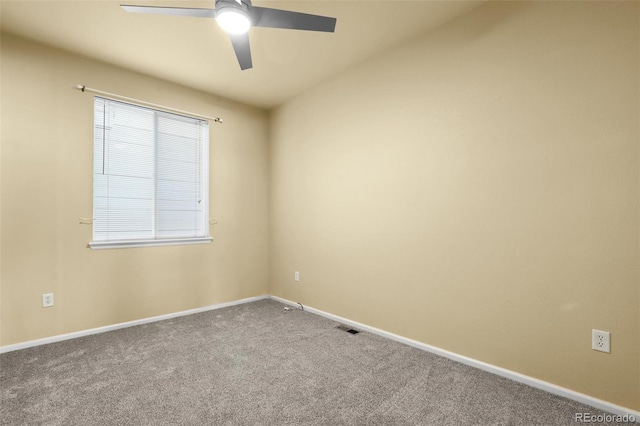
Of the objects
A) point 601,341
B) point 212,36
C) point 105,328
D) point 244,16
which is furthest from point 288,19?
point 105,328

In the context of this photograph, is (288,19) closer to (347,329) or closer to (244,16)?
(244,16)

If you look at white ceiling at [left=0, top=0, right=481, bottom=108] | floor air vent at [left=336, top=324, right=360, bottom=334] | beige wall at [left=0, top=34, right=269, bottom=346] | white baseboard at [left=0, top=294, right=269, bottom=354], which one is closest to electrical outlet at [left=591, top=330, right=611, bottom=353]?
floor air vent at [left=336, top=324, right=360, bottom=334]

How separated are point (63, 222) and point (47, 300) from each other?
26.6 inches

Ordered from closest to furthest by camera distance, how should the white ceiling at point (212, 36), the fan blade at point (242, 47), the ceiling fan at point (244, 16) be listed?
1. the ceiling fan at point (244, 16)
2. the fan blade at point (242, 47)
3. the white ceiling at point (212, 36)

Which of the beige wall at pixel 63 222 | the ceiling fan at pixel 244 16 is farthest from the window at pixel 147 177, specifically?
the ceiling fan at pixel 244 16

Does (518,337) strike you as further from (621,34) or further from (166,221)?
(166,221)

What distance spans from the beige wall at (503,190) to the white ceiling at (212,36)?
0.80 feet

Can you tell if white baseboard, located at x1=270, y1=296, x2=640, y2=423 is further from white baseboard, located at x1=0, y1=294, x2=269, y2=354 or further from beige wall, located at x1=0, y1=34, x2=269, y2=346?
beige wall, located at x1=0, y1=34, x2=269, y2=346

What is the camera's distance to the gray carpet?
164 centimetres

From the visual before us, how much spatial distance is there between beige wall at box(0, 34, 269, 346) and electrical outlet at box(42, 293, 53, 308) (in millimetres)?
32

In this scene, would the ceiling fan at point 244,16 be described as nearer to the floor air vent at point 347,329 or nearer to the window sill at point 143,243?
the window sill at point 143,243

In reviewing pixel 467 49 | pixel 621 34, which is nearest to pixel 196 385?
pixel 467 49

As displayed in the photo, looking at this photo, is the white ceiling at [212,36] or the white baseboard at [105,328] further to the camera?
the white baseboard at [105,328]

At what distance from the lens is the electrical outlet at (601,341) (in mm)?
1676
